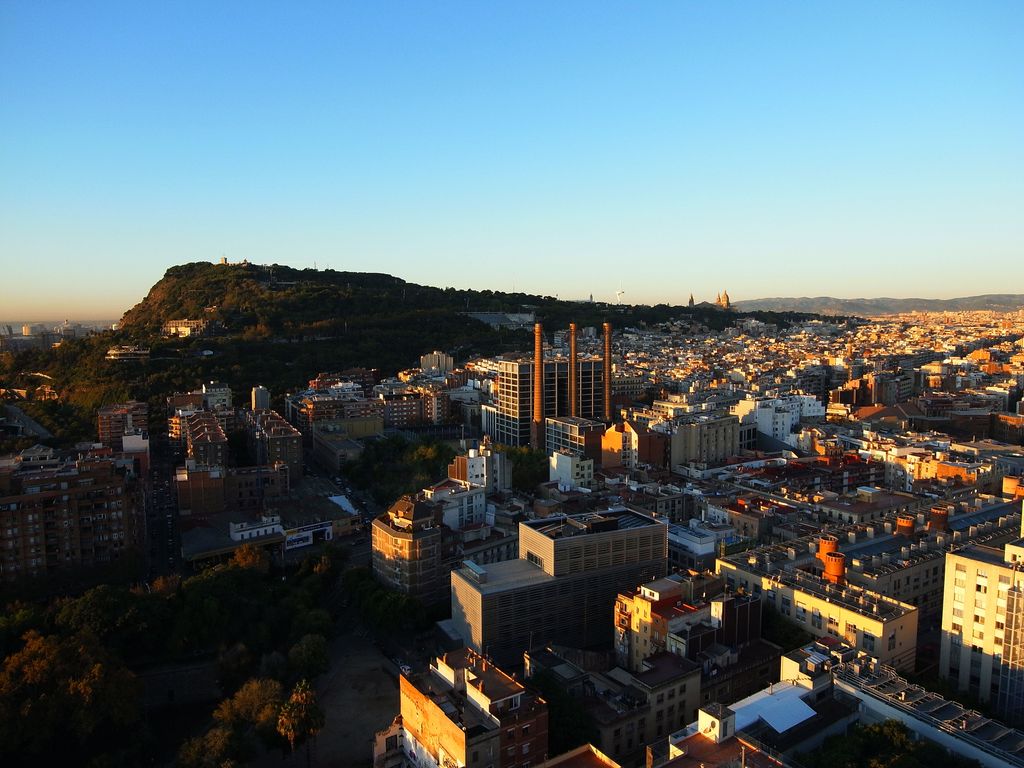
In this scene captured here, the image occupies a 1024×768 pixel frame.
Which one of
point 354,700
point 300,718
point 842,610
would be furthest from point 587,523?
point 300,718

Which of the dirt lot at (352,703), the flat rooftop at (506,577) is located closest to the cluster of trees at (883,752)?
the flat rooftop at (506,577)

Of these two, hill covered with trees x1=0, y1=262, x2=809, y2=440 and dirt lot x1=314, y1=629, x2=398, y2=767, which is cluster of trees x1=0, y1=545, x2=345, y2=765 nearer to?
dirt lot x1=314, y1=629, x2=398, y2=767

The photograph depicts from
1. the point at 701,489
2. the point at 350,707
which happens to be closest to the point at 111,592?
the point at 350,707

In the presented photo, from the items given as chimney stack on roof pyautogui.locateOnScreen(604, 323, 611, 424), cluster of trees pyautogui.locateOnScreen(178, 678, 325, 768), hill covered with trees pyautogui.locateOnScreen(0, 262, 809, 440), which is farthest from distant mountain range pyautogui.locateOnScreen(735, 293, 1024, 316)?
cluster of trees pyautogui.locateOnScreen(178, 678, 325, 768)

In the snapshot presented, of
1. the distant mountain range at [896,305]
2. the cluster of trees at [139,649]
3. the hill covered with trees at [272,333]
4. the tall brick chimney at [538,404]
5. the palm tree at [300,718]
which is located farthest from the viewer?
the distant mountain range at [896,305]

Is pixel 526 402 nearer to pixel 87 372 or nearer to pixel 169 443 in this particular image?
pixel 169 443

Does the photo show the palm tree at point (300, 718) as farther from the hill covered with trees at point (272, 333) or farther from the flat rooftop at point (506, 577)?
the hill covered with trees at point (272, 333)
